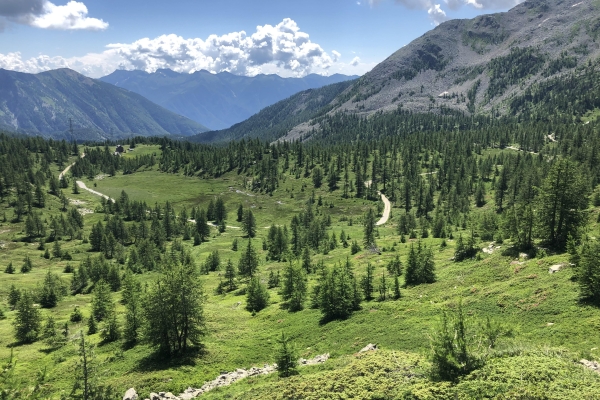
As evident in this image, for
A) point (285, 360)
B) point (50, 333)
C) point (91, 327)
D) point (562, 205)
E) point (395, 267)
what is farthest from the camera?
point (395, 267)

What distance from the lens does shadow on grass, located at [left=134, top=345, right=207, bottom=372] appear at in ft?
147

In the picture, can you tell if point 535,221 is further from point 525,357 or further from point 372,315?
point 525,357

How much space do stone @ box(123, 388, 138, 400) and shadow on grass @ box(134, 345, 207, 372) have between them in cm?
622

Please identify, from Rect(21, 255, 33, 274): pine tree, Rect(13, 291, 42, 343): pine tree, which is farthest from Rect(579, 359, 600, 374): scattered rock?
Rect(21, 255, 33, 274): pine tree

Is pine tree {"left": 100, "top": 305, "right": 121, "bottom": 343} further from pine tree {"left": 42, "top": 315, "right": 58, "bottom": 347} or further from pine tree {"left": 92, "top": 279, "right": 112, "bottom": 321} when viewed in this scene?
pine tree {"left": 92, "top": 279, "right": 112, "bottom": 321}

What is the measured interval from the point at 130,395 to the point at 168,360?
9.70 metres

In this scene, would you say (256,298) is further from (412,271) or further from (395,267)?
(412,271)

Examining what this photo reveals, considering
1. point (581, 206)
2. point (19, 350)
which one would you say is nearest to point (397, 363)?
point (581, 206)

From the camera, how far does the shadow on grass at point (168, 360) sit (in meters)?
44.8

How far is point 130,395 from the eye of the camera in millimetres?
36938

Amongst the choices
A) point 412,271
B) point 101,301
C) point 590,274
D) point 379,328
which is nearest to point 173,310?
point 379,328

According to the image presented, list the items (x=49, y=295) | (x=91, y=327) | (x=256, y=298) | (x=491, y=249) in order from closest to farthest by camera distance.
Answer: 1. (x=91, y=327)
2. (x=491, y=249)
3. (x=256, y=298)
4. (x=49, y=295)

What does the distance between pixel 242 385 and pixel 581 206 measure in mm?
59874

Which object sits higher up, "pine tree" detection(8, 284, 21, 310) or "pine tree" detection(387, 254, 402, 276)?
"pine tree" detection(387, 254, 402, 276)
